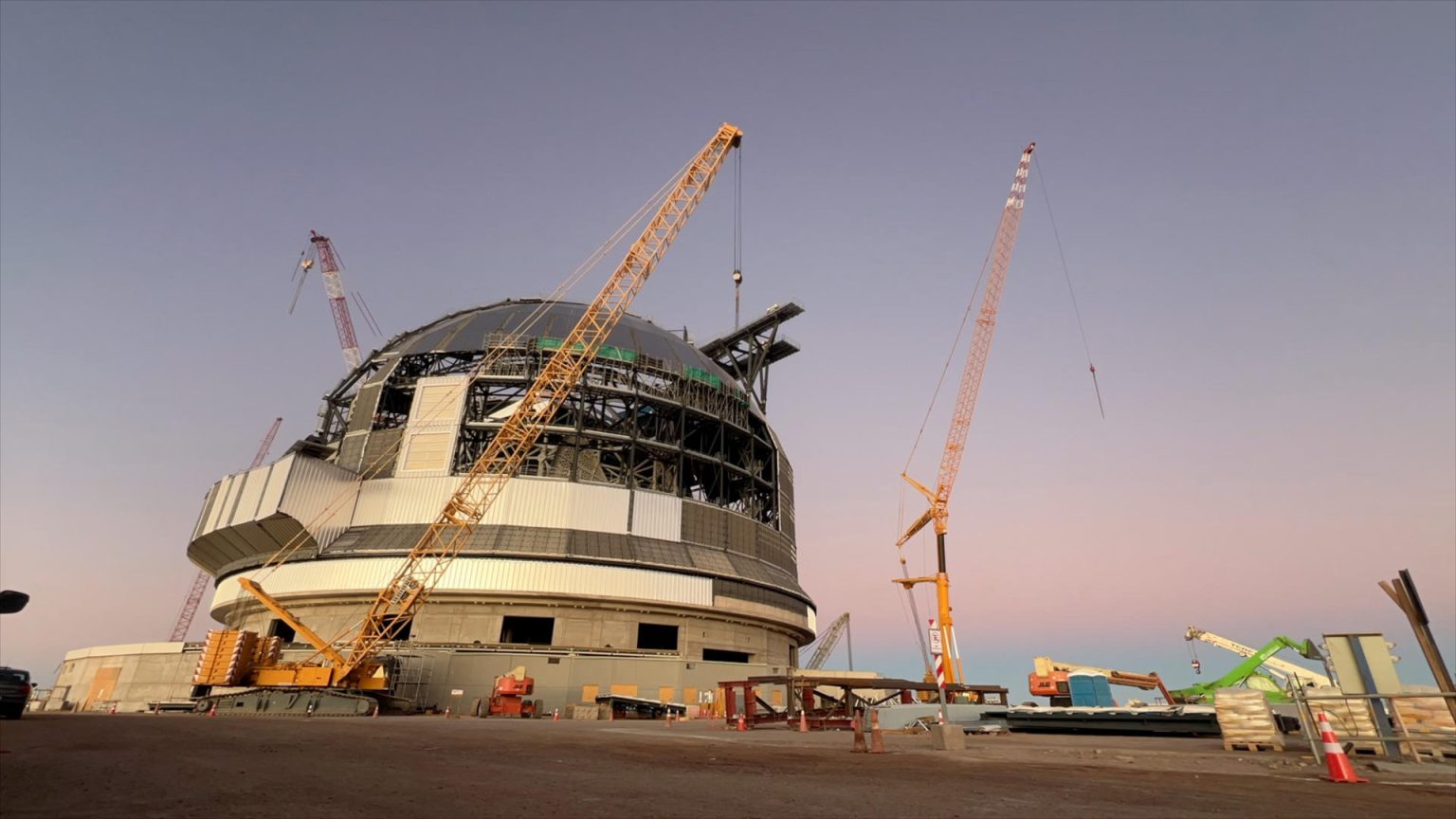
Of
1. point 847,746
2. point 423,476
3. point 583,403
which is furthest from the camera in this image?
point 583,403

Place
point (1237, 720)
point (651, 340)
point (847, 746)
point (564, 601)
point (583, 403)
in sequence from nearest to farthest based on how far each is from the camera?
point (1237, 720)
point (847, 746)
point (564, 601)
point (583, 403)
point (651, 340)

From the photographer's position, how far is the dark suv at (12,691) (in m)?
20.6

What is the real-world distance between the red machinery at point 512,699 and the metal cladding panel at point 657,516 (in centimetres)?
1532

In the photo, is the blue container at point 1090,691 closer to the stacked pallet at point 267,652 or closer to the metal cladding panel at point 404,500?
the metal cladding panel at point 404,500

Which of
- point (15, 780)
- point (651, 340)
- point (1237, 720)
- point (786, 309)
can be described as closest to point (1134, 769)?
point (1237, 720)

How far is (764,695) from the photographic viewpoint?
53469mm

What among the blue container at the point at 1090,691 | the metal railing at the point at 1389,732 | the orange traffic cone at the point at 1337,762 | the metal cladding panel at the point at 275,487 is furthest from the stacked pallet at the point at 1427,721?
the metal cladding panel at the point at 275,487

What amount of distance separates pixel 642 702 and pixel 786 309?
4637cm

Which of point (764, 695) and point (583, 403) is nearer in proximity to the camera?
point (764, 695)

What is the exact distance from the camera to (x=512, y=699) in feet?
143

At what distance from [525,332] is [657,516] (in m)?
22.2

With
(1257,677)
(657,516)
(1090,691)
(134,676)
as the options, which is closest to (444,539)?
(657,516)

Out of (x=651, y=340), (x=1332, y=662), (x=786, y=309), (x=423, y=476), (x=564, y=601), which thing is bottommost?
(x=1332, y=662)

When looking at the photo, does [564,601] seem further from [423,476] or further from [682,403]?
[682,403]
